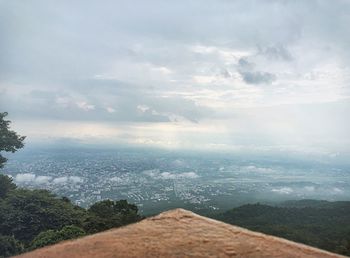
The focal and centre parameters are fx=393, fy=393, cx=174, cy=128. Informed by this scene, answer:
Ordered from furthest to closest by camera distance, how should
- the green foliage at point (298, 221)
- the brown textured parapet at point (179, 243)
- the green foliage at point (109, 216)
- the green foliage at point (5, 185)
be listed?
the green foliage at point (298, 221)
the green foliage at point (5, 185)
the green foliage at point (109, 216)
the brown textured parapet at point (179, 243)

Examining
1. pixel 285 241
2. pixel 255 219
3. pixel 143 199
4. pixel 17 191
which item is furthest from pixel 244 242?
pixel 143 199

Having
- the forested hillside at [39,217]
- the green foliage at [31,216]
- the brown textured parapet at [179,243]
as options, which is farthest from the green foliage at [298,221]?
the brown textured parapet at [179,243]

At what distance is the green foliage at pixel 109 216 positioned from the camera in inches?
1231

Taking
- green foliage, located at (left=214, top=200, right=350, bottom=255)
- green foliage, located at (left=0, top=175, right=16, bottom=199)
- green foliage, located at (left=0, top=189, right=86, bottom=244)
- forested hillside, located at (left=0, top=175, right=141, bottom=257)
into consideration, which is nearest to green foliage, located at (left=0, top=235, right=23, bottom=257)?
forested hillside, located at (left=0, top=175, right=141, bottom=257)

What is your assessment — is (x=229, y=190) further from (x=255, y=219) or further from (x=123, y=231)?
(x=123, y=231)

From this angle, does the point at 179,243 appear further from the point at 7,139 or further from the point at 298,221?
the point at 298,221

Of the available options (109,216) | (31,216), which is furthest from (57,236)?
(109,216)

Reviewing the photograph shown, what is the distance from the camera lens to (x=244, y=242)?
4.60 metres

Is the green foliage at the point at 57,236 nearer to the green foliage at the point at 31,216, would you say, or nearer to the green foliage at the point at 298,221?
the green foliage at the point at 31,216

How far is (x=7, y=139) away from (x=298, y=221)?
44.9 meters

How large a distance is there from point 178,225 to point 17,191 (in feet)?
111

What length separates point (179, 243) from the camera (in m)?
4.57

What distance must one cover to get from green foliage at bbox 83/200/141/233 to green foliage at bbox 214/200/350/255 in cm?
1874

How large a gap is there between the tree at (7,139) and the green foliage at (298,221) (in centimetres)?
3001
